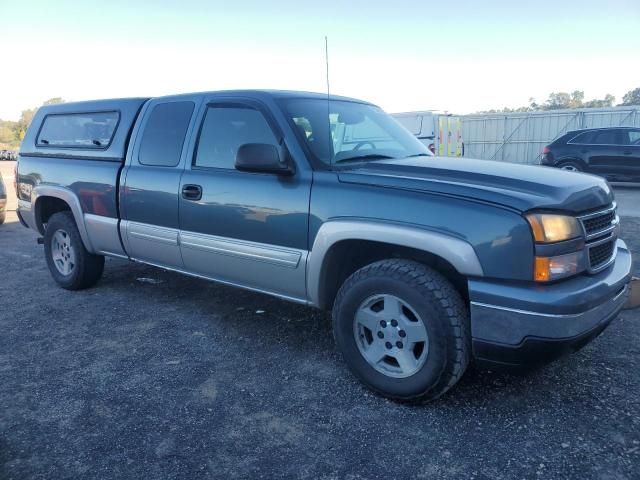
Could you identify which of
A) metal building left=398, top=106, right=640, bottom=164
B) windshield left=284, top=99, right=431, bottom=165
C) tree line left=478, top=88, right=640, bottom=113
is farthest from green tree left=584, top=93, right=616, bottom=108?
windshield left=284, top=99, right=431, bottom=165

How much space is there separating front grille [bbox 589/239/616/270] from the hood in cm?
23

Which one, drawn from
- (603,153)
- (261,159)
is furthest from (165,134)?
(603,153)

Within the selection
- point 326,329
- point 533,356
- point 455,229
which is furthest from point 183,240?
point 533,356

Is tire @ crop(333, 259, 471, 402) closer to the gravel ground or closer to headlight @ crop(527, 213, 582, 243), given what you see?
the gravel ground

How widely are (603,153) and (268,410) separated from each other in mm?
12852

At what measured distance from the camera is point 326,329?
4020 mm

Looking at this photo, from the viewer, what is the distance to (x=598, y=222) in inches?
108

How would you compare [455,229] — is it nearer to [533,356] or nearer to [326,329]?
[533,356]

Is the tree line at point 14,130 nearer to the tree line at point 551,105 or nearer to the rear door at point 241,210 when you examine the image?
the tree line at point 551,105

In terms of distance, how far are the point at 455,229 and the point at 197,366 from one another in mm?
1948

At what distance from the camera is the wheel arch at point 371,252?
99.0 inches

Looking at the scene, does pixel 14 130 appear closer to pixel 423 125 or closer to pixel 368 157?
pixel 423 125

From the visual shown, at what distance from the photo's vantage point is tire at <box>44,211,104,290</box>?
481 centimetres

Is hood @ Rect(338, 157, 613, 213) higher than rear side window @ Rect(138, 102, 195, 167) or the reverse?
the reverse
